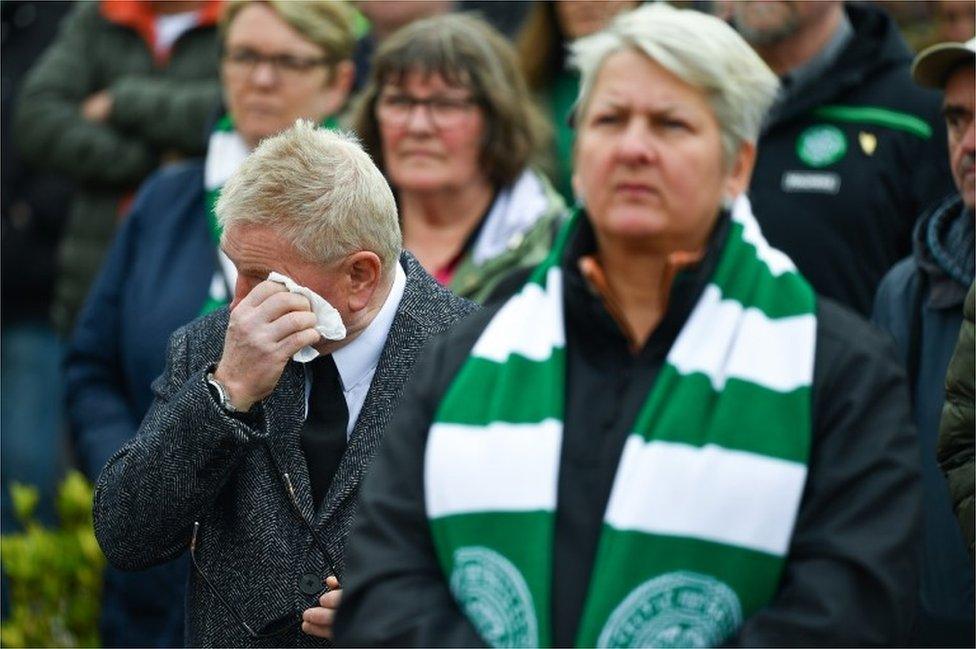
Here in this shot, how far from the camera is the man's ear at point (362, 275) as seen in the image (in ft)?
11.8

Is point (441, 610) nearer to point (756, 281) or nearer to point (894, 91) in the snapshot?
point (756, 281)

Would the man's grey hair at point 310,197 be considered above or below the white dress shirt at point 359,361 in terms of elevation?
above

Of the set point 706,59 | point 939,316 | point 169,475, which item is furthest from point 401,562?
point 939,316

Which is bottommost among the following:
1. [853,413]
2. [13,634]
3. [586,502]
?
[13,634]

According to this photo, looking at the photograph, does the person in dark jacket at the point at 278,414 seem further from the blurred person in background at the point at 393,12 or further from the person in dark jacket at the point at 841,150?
the blurred person in background at the point at 393,12

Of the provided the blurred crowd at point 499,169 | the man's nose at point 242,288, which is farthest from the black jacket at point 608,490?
the blurred crowd at point 499,169

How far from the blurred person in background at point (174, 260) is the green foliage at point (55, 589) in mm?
418

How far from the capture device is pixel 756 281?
3.04m

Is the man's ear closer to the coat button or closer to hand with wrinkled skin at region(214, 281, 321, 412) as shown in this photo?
hand with wrinkled skin at region(214, 281, 321, 412)

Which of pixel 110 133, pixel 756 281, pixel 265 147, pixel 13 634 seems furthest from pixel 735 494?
pixel 110 133

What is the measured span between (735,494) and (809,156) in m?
2.44

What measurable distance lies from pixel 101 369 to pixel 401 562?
240 cm

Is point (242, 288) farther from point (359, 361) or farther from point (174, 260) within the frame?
point (174, 260)

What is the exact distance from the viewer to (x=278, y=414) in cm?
358
